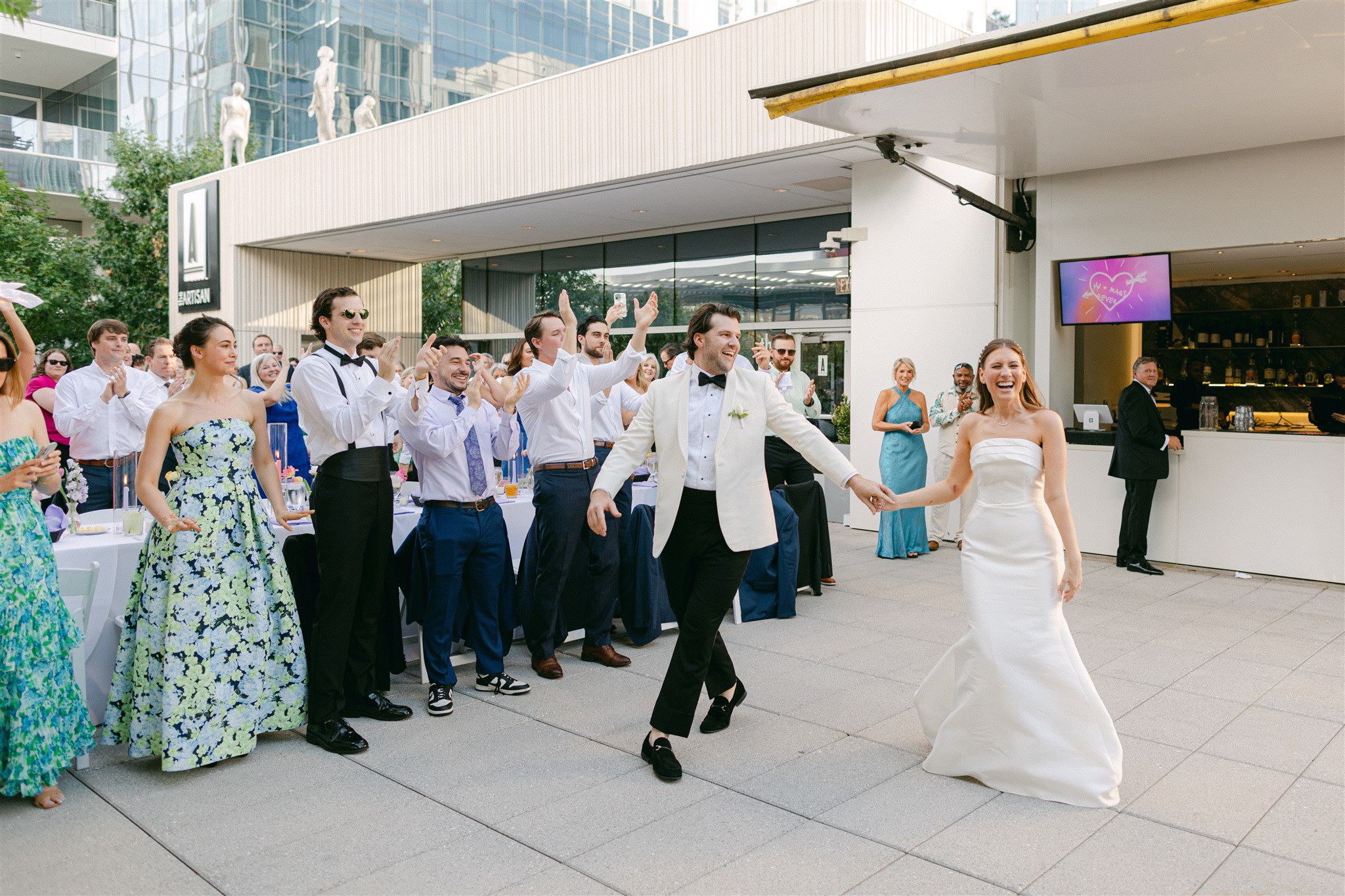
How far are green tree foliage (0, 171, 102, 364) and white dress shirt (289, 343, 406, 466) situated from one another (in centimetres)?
1538

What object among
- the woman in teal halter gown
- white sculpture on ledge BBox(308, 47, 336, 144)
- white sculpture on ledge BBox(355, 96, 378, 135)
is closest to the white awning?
the woman in teal halter gown

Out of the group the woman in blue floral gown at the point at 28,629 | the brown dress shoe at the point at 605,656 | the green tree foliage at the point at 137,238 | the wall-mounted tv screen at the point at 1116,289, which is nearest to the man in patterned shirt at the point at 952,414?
the wall-mounted tv screen at the point at 1116,289

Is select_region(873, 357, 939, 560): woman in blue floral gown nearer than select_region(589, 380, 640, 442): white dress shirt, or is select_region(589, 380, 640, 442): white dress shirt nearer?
select_region(589, 380, 640, 442): white dress shirt

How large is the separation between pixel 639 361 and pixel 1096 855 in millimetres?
3309

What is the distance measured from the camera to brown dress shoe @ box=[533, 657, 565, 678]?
527cm

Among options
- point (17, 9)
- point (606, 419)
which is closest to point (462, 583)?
point (606, 419)

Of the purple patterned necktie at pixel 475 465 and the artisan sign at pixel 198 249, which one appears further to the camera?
the artisan sign at pixel 198 249

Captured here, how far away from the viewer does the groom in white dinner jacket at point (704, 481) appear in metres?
4.00

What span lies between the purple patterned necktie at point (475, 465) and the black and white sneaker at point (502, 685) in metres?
0.96

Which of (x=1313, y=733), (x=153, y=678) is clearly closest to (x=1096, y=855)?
(x=1313, y=733)

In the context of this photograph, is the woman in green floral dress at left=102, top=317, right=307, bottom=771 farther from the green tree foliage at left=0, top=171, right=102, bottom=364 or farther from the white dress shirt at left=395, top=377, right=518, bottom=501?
the green tree foliage at left=0, top=171, right=102, bottom=364

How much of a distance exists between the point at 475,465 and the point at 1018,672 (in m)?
2.59

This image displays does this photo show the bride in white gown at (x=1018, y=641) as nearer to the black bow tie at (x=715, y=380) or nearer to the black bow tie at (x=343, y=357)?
the black bow tie at (x=715, y=380)

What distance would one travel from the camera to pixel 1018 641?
3.74m
